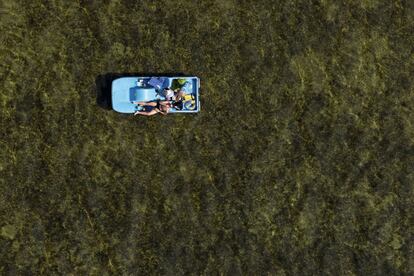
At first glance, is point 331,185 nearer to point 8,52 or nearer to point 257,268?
point 257,268

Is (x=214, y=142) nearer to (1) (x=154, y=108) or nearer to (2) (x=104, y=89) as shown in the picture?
(1) (x=154, y=108)

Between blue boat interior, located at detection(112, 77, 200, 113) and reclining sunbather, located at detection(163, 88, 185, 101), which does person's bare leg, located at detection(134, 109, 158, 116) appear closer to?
blue boat interior, located at detection(112, 77, 200, 113)

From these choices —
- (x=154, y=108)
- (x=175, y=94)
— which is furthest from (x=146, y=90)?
(x=175, y=94)

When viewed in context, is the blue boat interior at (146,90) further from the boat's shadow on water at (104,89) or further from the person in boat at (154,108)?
the boat's shadow on water at (104,89)

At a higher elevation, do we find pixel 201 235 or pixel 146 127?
pixel 146 127

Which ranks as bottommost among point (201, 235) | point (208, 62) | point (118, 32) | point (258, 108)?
point (201, 235)

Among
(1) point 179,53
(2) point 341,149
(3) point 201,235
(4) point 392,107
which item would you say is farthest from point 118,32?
(4) point 392,107

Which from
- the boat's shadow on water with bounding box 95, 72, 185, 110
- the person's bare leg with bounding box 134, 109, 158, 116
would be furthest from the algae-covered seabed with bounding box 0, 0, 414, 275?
the person's bare leg with bounding box 134, 109, 158, 116
